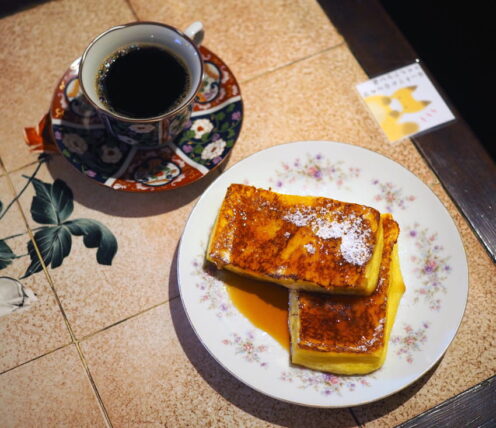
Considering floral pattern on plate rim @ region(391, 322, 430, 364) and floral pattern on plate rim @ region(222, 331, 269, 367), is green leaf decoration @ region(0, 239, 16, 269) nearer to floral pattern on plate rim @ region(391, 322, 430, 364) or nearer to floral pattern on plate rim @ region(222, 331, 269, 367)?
floral pattern on plate rim @ region(222, 331, 269, 367)

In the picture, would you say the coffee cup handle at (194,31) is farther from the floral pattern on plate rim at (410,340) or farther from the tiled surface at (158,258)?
the floral pattern on plate rim at (410,340)

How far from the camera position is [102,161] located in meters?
1.26

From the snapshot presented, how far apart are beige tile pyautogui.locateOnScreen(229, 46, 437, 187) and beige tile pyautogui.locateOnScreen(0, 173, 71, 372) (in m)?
0.59

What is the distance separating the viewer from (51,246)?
4.22ft

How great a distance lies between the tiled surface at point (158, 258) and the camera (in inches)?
45.7

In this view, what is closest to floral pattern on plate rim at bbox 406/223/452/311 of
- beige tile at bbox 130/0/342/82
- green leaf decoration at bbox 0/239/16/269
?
beige tile at bbox 130/0/342/82

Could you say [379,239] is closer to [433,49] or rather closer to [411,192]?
[411,192]

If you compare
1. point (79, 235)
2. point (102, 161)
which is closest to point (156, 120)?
point (102, 161)

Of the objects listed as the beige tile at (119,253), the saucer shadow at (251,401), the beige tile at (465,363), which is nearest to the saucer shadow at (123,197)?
the beige tile at (119,253)

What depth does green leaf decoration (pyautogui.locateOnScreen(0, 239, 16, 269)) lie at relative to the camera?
1.27 metres

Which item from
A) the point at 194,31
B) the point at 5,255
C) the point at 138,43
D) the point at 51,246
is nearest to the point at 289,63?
the point at 194,31

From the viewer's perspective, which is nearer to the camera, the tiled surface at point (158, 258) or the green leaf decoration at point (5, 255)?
the tiled surface at point (158, 258)

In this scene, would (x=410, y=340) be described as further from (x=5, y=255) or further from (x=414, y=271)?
(x=5, y=255)

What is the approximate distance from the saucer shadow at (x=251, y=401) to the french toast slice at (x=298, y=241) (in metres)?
0.22
